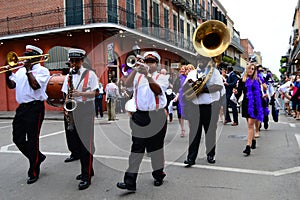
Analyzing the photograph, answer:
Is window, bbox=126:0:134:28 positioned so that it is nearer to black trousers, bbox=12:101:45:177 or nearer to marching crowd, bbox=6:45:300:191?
marching crowd, bbox=6:45:300:191

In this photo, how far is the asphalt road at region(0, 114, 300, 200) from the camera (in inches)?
156

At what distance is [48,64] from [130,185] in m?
13.0

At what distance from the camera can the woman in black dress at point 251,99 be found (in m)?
5.85

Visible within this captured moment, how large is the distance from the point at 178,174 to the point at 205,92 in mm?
1351

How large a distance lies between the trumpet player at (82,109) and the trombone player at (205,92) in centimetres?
161

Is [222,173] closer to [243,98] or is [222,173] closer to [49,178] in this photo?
[243,98]

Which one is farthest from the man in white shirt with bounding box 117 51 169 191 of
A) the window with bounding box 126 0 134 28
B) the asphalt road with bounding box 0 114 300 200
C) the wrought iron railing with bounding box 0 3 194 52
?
the window with bounding box 126 0 134 28

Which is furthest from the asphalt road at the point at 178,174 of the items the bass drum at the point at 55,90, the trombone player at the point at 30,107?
the bass drum at the point at 55,90

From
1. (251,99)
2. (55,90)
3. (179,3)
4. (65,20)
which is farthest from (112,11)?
(251,99)

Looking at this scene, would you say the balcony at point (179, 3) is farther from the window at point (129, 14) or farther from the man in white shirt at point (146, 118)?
the man in white shirt at point (146, 118)

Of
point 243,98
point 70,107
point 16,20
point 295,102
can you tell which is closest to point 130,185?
point 70,107

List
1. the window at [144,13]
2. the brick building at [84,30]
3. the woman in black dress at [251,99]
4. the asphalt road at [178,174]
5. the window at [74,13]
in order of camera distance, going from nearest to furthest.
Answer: the asphalt road at [178,174]
the woman in black dress at [251,99]
the brick building at [84,30]
the window at [74,13]
the window at [144,13]

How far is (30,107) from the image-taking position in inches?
179

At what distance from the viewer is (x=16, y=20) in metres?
18.6
